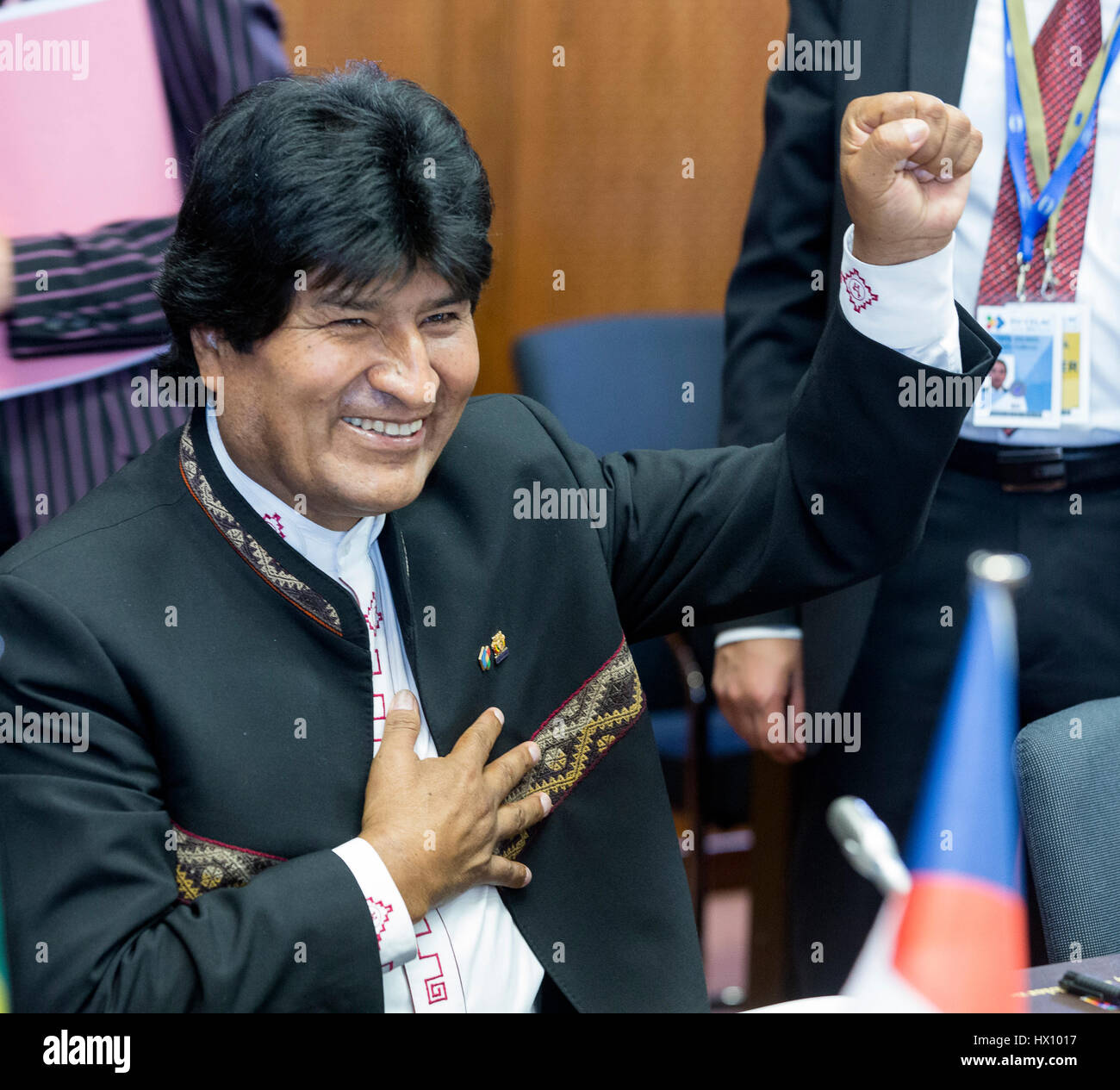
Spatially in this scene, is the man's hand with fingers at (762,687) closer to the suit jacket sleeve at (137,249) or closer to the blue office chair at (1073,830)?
the blue office chair at (1073,830)

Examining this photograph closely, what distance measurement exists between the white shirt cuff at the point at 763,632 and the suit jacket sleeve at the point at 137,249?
944 mm

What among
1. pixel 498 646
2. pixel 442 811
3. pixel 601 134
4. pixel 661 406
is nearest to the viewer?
pixel 442 811

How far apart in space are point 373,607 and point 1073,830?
2.56 feet

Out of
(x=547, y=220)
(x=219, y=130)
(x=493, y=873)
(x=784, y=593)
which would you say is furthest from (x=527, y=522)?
(x=547, y=220)

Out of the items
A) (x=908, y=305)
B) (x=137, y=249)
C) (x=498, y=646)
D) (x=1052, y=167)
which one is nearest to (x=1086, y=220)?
(x=1052, y=167)

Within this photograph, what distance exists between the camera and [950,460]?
1907 mm

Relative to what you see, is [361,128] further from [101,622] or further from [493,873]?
[493,873]

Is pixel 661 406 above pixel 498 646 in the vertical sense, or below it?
above

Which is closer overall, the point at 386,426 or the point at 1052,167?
the point at 386,426

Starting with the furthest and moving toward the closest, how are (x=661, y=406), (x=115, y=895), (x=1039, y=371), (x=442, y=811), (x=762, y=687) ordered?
(x=661, y=406) → (x=762, y=687) → (x=1039, y=371) → (x=442, y=811) → (x=115, y=895)

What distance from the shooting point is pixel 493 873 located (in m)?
1.37

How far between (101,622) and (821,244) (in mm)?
1285

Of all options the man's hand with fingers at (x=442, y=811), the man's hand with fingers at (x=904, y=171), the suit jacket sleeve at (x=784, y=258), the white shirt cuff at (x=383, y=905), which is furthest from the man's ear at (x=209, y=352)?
the suit jacket sleeve at (x=784, y=258)

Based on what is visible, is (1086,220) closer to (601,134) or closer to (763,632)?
(763,632)
